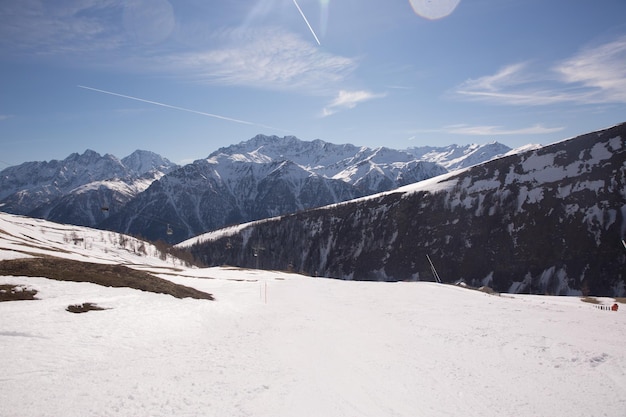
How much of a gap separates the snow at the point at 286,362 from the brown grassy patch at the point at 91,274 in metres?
2.17

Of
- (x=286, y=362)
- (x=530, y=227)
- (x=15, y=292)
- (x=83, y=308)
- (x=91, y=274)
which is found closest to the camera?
(x=286, y=362)

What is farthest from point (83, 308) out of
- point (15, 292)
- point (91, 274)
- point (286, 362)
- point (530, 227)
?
point (530, 227)

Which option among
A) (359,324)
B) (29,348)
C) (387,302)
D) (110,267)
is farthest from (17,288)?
(387,302)

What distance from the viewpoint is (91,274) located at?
29688mm

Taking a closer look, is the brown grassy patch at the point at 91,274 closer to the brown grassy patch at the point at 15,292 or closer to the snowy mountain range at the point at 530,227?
the brown grassy patch at the point at 15,292

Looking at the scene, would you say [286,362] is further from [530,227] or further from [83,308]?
[530,227]

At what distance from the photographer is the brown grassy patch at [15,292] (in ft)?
66.0

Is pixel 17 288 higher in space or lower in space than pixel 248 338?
higher

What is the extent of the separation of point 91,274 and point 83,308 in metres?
10.7

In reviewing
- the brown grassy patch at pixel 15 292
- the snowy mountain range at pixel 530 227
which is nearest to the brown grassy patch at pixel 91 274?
the brown grassy patch at pixel 15 292

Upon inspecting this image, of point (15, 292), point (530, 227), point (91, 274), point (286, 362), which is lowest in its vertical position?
point (286, 362)

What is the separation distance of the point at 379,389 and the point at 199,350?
8.54 metres

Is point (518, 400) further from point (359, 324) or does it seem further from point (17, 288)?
point (17, 288)

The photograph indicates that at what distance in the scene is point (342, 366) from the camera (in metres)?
16.0
